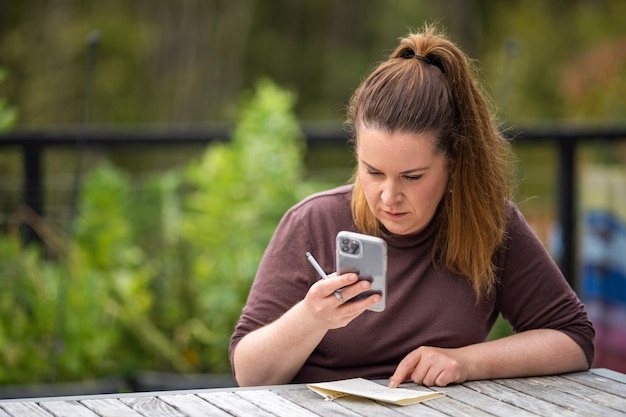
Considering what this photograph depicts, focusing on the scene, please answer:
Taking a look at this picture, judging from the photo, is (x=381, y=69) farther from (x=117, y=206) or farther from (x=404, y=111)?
(x=117, y=206)

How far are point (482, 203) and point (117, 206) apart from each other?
1966 mm

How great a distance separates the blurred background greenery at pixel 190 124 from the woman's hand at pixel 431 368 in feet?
2.06

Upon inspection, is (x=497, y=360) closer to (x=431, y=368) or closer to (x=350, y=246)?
(x=431, y=368)

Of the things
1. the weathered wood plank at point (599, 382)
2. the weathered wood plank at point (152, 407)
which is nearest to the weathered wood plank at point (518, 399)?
the weathered wood plank at point (599, 382)

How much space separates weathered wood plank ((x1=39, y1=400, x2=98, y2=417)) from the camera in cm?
142

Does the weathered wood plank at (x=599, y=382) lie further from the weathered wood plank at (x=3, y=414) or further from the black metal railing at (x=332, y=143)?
the black metal railing at (x=332, y=143)

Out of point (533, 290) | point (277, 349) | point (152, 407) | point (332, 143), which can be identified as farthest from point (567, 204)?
point (152, 407)

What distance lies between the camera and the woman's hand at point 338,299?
1494mm

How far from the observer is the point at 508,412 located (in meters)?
1.47

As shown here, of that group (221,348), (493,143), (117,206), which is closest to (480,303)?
(493,143)

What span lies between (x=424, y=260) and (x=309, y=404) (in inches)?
17.0

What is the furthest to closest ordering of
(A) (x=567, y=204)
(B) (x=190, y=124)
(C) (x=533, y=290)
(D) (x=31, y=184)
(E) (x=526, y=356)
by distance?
(B) (x=190, y=124) → (A) (x=567, y=204) → (D) (x=31, y=184) → (C) (x=533, y=290) → (E) (x=526, y=356)

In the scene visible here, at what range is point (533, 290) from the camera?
1854mm

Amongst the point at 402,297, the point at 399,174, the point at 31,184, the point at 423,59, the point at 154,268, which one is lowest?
the point at 154,268
